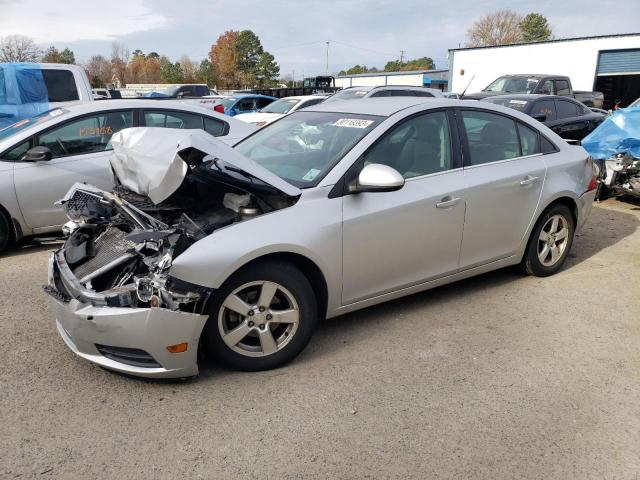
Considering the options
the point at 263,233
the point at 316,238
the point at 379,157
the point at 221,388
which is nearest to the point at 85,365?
the point at 221,388

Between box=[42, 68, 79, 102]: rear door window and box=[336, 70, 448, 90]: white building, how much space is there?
131ft

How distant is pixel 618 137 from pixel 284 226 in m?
6.49

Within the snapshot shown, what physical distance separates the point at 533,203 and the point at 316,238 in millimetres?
2252

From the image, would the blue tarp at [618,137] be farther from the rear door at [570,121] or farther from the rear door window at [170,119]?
the rear door window at [170,119]

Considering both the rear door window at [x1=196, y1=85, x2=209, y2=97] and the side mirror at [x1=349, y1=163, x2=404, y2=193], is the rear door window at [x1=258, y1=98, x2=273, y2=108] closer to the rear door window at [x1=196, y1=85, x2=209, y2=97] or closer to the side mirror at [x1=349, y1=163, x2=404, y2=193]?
the rear door window at [x1=196, y1=85, x2=209, y2=97]

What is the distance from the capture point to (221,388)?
310cm

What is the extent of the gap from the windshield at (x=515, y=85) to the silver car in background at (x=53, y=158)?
37.7 feet

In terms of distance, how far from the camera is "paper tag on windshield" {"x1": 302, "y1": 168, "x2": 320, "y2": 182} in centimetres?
354

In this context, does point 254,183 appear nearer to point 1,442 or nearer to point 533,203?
point 1,442

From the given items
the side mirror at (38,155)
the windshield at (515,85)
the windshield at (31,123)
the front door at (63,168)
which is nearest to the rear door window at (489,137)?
the front door at (63,168)

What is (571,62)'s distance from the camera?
27969mm

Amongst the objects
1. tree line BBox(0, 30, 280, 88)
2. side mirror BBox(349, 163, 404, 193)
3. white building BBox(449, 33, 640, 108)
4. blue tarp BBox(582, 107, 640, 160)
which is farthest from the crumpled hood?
tree line BBox(0, 30, 280, 88)

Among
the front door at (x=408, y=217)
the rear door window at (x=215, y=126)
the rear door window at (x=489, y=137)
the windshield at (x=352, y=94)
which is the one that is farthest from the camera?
the windshield at (x=352, y=94)

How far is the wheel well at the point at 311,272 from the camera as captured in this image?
3.22 m
